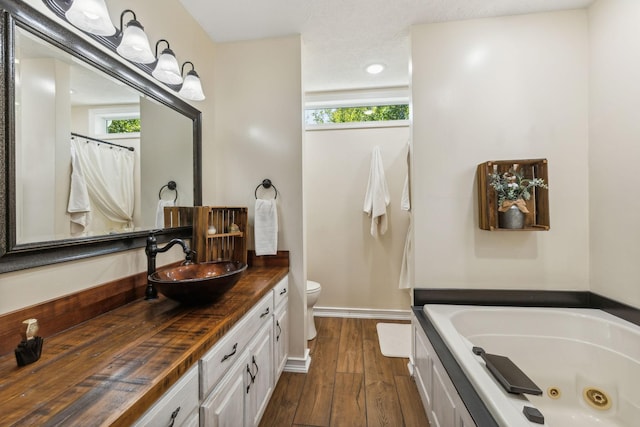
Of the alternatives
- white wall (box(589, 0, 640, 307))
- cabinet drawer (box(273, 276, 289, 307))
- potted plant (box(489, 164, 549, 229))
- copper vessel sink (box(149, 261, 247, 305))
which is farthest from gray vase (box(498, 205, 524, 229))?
copper vessel sink (box(149, 261, 247, 305))

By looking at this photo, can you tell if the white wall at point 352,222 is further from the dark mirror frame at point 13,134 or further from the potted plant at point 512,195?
the dark mirror frame at point 13,134

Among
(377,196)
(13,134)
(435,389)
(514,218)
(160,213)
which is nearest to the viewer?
(13,134)

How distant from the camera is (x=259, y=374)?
4.83ft

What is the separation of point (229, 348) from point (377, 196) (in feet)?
7.06

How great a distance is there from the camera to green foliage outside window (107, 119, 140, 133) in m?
1.29

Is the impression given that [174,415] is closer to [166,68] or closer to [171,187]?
[171,187]

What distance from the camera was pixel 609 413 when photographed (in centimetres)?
137

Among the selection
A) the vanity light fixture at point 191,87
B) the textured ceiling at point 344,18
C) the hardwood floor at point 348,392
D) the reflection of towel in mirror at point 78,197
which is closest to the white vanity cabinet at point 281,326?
the hardwood floor at point 348,392

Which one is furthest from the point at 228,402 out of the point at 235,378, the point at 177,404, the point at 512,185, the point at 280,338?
the point at 512,185

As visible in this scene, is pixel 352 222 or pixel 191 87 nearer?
pixel 191 87

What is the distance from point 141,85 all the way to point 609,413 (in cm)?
293

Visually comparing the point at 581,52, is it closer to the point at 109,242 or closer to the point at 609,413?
the point at 609,413

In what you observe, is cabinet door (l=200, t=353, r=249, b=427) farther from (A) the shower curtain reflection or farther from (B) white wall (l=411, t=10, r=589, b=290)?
(B) white wall (l=411, t=10, r=589, b=290)

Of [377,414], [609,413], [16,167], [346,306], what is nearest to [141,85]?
[16,167]
